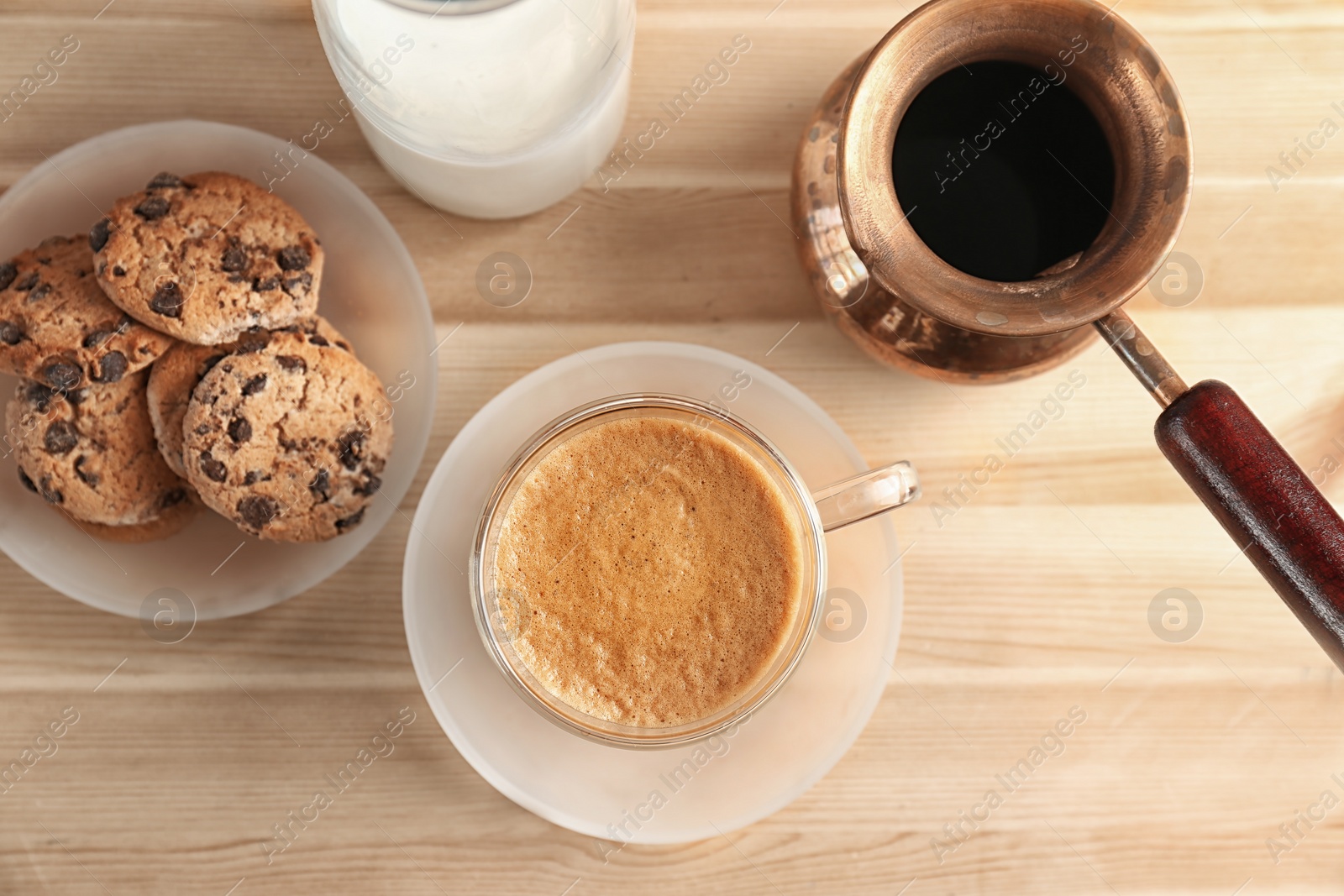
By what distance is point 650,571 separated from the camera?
0.83m

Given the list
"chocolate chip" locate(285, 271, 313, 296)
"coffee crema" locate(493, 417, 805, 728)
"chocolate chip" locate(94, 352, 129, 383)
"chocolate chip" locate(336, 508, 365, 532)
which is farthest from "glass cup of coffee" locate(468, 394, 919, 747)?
"chocolate chip" locate(94, 352, 129, 383)

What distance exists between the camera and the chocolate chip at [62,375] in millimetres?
805

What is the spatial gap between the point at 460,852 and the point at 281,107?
2.64 feet

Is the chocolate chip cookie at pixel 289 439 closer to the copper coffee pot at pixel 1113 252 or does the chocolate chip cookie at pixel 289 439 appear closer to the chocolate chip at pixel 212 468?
the chocolate chip at pixel 212 468

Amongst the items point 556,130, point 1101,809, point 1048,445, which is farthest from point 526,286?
point 1101,809

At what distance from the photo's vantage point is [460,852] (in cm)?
96

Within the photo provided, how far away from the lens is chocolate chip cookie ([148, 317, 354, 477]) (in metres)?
0.83

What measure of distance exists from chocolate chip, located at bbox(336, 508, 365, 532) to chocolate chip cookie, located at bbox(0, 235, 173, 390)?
0.73 ft

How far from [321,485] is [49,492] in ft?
0.80


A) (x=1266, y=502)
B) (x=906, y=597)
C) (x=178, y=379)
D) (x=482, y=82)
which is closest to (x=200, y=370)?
(x=178, y=379)

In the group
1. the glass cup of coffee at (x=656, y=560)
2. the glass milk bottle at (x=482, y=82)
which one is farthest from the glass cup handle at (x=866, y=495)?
the glass milk bottle at (x=482, y=82)

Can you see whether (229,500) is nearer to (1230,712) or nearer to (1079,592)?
(1079,592)

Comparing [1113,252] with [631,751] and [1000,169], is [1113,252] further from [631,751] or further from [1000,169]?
[631,751]

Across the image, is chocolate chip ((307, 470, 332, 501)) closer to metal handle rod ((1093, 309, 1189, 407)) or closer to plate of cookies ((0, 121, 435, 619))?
plate of cookies ((0, 121, 435, 619))
